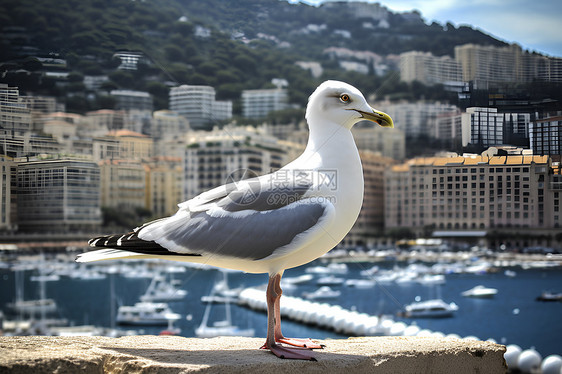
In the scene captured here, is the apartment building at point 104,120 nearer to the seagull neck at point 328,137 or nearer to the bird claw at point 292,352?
the seagull neck at point 328,137

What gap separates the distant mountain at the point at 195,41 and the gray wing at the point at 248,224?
3555mm

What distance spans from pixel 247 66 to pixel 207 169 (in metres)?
10.7

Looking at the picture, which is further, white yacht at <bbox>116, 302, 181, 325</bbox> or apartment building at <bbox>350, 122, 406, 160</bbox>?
apartment building at <bbox>350, 122, 406, 160</bbox>

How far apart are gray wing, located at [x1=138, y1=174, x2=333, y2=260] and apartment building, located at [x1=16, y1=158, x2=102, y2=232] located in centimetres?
359

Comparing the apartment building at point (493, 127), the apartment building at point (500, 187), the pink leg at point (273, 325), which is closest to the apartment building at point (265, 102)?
the apartment building at point (500, 187)

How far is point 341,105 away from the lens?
336 cm

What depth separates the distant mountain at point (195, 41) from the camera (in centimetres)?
1327

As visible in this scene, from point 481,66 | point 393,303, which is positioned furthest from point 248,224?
point 393,303

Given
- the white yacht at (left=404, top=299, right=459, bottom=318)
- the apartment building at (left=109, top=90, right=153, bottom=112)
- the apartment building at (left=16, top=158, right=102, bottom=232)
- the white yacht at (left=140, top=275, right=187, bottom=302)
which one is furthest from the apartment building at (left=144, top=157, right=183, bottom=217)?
the white yacht at (left=404, top=299, right=459, bottom=318)

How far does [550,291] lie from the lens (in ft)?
109

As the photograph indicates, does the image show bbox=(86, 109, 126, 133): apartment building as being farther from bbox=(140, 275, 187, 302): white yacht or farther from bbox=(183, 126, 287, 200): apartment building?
bbox=(140, 275, 187, 302): white yacht

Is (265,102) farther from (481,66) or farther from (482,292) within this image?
(481,66)

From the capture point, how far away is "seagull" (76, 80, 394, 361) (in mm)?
3109

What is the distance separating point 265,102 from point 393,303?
19.8m
